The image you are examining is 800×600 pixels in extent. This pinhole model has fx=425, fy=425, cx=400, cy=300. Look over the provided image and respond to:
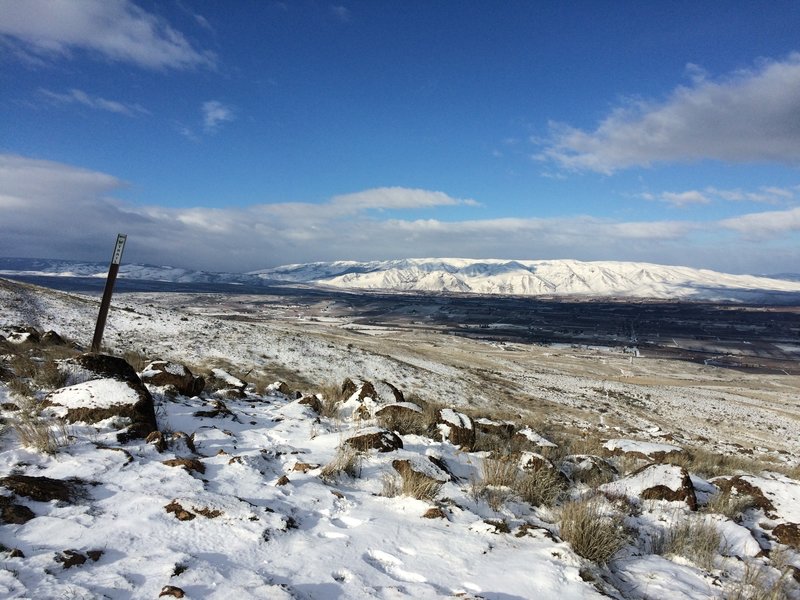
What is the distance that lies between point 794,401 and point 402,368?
5036cm

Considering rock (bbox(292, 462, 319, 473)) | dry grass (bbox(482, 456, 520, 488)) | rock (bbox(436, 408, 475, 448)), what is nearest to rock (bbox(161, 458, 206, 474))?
rock (bbox(292, 462, 319, 473))

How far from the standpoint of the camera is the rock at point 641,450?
9062mm

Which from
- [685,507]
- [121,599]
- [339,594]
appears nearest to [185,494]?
[121,599]

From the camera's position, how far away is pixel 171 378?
802cm

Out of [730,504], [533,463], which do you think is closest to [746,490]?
[730,504]

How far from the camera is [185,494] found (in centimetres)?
368

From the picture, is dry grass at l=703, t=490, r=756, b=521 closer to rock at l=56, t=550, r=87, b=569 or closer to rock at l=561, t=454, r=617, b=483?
rock at l=561, t=454, r=617, b=483

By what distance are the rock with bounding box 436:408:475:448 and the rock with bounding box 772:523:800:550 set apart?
3953 mm

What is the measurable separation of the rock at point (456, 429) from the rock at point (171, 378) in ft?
15.5

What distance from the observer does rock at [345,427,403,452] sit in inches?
221

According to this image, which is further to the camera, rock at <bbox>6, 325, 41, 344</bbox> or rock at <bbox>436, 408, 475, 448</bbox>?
rock at <bbox>6, 325, 41, 344</bbox>

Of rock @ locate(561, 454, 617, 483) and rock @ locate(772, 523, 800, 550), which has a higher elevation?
rock @ locate(772, 523, 800, 550)

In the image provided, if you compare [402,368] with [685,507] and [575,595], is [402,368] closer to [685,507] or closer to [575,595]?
[685,507]

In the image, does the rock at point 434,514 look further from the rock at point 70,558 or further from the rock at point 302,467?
the rock at point 70,558
